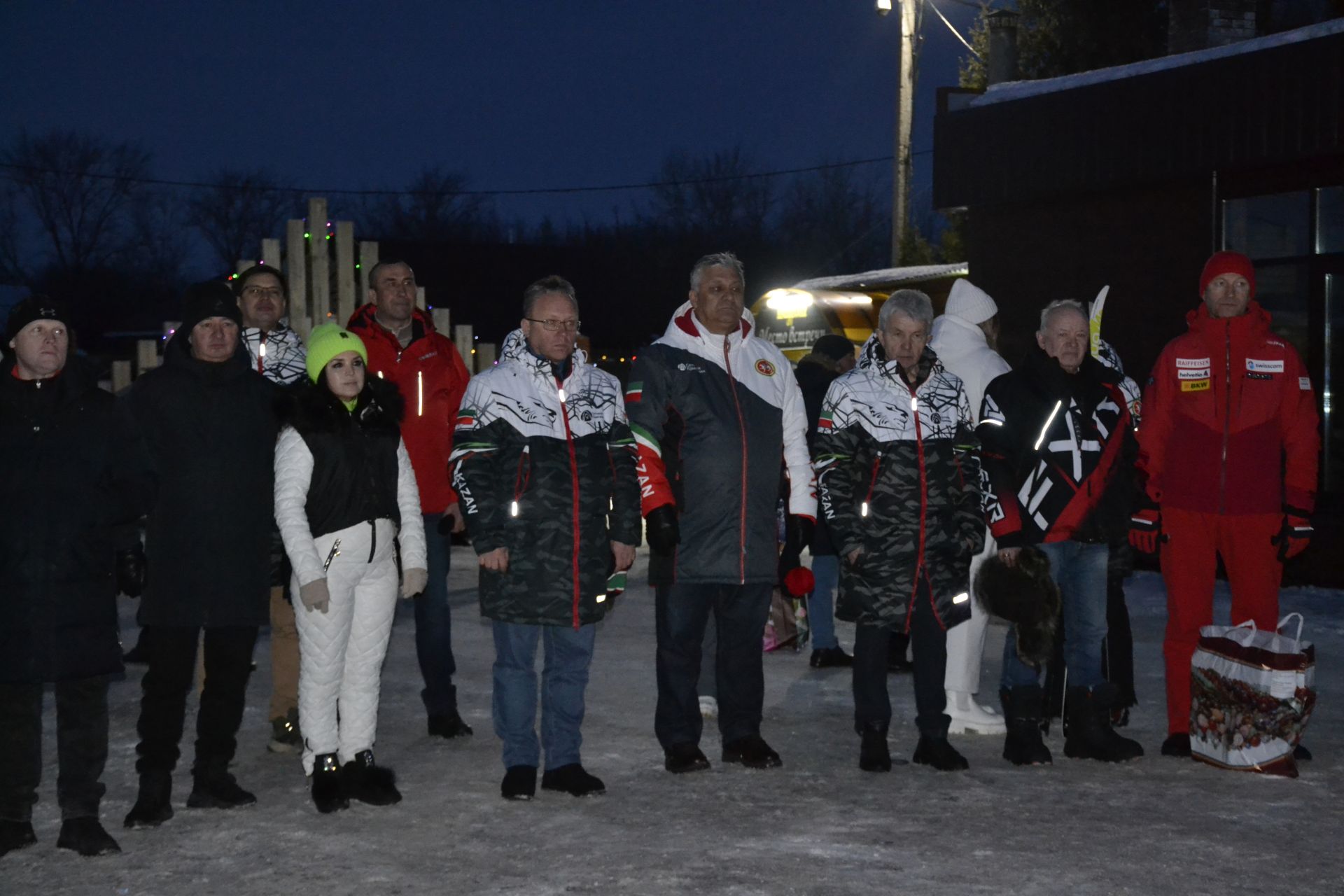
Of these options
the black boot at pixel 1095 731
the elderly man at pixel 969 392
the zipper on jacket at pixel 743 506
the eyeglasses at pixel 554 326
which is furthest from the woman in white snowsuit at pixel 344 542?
the black boot at pixel 1095 731

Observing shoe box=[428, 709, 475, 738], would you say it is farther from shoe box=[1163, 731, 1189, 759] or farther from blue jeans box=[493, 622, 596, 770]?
shoe box=[1163, 731, 1189, 759]

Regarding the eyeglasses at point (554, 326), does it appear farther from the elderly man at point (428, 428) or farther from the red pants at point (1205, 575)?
the red pants at point (1205, 575)

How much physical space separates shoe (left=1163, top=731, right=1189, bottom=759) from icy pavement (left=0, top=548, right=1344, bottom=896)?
7 centimetres

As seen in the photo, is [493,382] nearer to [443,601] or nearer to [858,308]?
[443,601]

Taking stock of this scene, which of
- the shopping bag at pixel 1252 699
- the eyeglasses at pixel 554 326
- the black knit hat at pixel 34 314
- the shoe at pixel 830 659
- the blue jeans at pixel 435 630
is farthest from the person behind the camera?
the shoe at pixel 830 659

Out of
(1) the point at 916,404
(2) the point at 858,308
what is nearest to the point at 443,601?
(1) the point at 916,404

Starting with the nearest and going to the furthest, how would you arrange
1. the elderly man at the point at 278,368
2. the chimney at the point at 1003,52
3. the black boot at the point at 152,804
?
the black boot at the point at 152,804
the elderly man at the point at 278,368
the chimney at the point at 1003,52

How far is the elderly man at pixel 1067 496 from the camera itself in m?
6.41

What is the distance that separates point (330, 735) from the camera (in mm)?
5719

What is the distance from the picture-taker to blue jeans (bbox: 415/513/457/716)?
22.6 feet

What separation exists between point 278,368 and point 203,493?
1385mm

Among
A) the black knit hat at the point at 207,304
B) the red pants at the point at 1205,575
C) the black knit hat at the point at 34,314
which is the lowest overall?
the red pants at the point at 1205,575

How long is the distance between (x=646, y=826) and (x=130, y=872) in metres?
1.74

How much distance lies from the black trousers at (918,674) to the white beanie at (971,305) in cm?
161
